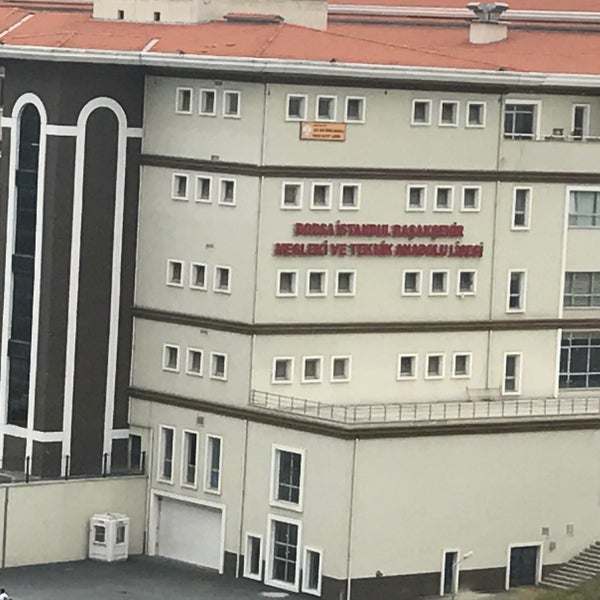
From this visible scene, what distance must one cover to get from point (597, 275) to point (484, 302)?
4.28 metres

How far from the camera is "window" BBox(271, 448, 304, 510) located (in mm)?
83188

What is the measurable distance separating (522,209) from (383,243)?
524 centimetres

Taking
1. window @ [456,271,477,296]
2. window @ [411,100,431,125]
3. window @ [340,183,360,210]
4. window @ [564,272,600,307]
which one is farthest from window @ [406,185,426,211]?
window @ [564,272,600,307]

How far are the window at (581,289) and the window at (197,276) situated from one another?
11.5 meters

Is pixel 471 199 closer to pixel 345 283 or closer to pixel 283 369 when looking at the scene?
pixel 345 283

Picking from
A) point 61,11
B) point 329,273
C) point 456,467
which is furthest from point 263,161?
point 61,11

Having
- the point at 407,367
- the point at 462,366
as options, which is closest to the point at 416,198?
the point at 407,367

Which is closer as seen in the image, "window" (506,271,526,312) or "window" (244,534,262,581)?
"window" (244,534,262,581)

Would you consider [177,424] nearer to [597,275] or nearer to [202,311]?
[202,311]

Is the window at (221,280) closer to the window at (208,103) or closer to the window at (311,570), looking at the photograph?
the window at (208,103)

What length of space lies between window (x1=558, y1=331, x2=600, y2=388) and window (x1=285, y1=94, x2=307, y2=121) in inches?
465

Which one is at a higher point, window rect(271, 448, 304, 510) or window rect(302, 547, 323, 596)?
window rect(271, 448, 304, 510)

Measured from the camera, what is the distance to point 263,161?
277 feet

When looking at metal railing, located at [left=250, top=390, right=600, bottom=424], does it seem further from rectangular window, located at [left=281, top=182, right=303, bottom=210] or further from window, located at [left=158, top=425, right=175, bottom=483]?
rectangular window, located at [left=281, top=182, right=303, bottom=210]
